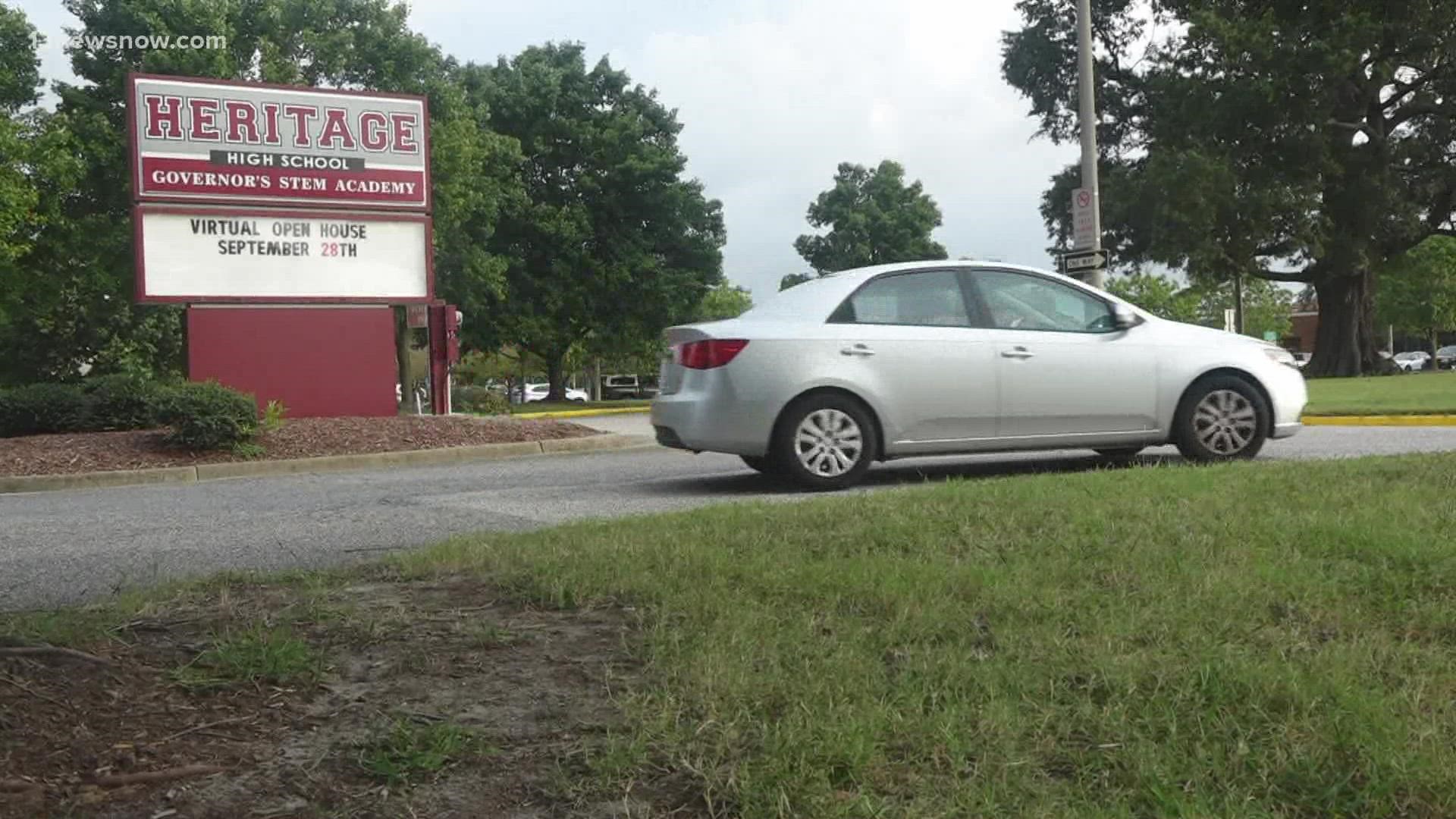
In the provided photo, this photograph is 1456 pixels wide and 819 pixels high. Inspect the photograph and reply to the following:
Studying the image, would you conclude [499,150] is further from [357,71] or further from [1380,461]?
[1380,461]

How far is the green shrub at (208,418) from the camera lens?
41.0 ft

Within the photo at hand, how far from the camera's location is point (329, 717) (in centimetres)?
290

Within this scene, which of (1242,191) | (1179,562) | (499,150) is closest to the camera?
(1179,562)

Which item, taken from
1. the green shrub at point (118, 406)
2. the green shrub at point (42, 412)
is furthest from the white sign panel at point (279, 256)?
the green shrub at point (42, 412)

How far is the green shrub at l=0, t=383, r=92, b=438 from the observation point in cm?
1469

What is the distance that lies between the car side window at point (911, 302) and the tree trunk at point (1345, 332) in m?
35.4

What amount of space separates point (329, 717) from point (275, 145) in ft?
48.6

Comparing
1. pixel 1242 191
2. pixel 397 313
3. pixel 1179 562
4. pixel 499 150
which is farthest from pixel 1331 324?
pixel 1179 562

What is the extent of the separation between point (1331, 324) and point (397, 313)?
98.7 feet

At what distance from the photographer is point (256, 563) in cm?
562

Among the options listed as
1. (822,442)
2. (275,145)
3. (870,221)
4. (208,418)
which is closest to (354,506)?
(822,442)

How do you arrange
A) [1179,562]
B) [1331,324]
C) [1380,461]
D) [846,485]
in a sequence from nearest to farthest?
[1179,562]
[1380,461]
[846,485]
[1331,324]

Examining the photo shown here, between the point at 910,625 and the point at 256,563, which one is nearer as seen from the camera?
the point at 910,625

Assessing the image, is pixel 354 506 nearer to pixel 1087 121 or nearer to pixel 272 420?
pixel 272 420
